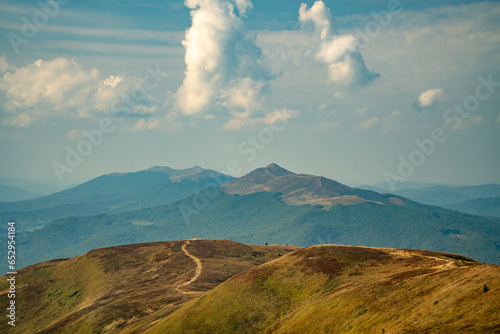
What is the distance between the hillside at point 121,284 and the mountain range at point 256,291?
0.46 m

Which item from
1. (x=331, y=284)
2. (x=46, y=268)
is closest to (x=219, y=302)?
(x=331, y=284)

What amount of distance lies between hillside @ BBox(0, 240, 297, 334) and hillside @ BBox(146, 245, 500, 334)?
20215 millimetres

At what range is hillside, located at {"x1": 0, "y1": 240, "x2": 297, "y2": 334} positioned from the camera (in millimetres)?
97750

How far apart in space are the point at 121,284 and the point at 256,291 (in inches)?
2719

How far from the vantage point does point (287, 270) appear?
9144 cm

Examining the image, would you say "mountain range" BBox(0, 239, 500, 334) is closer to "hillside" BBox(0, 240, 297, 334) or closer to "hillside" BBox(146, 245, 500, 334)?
"hillside" BBox(146, 245, 500, 334)

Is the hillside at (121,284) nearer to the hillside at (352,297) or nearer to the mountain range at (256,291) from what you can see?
the mountain range at (256,291)

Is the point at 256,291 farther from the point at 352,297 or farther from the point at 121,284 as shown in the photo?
the point at 121,284

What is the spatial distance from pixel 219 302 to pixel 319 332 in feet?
109

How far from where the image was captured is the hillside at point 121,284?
97.8 meters

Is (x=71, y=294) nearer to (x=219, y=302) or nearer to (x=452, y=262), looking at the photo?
(x=219, y=302)

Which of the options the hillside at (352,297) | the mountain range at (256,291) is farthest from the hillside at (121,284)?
the hillside at (352,297)

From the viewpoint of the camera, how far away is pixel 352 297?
61.7m

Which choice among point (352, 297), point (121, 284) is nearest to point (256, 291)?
point (352, 297)
